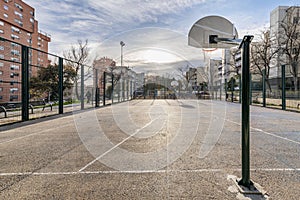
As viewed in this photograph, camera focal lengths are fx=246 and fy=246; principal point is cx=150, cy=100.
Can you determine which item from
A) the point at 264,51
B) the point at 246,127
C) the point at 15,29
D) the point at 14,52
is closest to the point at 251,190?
the point at 246,127

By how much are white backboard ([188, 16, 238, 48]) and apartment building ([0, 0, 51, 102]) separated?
24.7ft

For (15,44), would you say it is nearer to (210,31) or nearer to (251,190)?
(210,31)

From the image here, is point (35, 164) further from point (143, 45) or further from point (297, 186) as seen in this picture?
point (143, 45)

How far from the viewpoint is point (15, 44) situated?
9.90 meters

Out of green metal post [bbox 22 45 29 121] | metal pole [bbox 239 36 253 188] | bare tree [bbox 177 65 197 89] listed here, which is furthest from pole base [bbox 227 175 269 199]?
bare tree [bbox 177 65 197 89]

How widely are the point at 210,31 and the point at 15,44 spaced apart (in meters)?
8.36

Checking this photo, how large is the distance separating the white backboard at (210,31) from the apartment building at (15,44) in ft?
24.7

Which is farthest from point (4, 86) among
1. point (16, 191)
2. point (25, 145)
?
point (16, 191)

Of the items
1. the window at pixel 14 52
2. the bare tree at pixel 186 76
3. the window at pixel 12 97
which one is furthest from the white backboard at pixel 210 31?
the bare tree at pixel 186 76

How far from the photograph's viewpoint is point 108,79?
23922mm

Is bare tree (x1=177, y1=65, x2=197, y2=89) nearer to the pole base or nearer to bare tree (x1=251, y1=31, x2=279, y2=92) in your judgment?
bare tree (x1=251, y1=31, x2=279, y2=92)

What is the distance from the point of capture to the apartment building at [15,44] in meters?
9.98

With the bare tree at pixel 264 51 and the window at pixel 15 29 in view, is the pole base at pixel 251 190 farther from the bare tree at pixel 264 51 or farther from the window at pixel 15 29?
the window at pixel 15 29

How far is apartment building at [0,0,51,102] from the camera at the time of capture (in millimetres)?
9984
